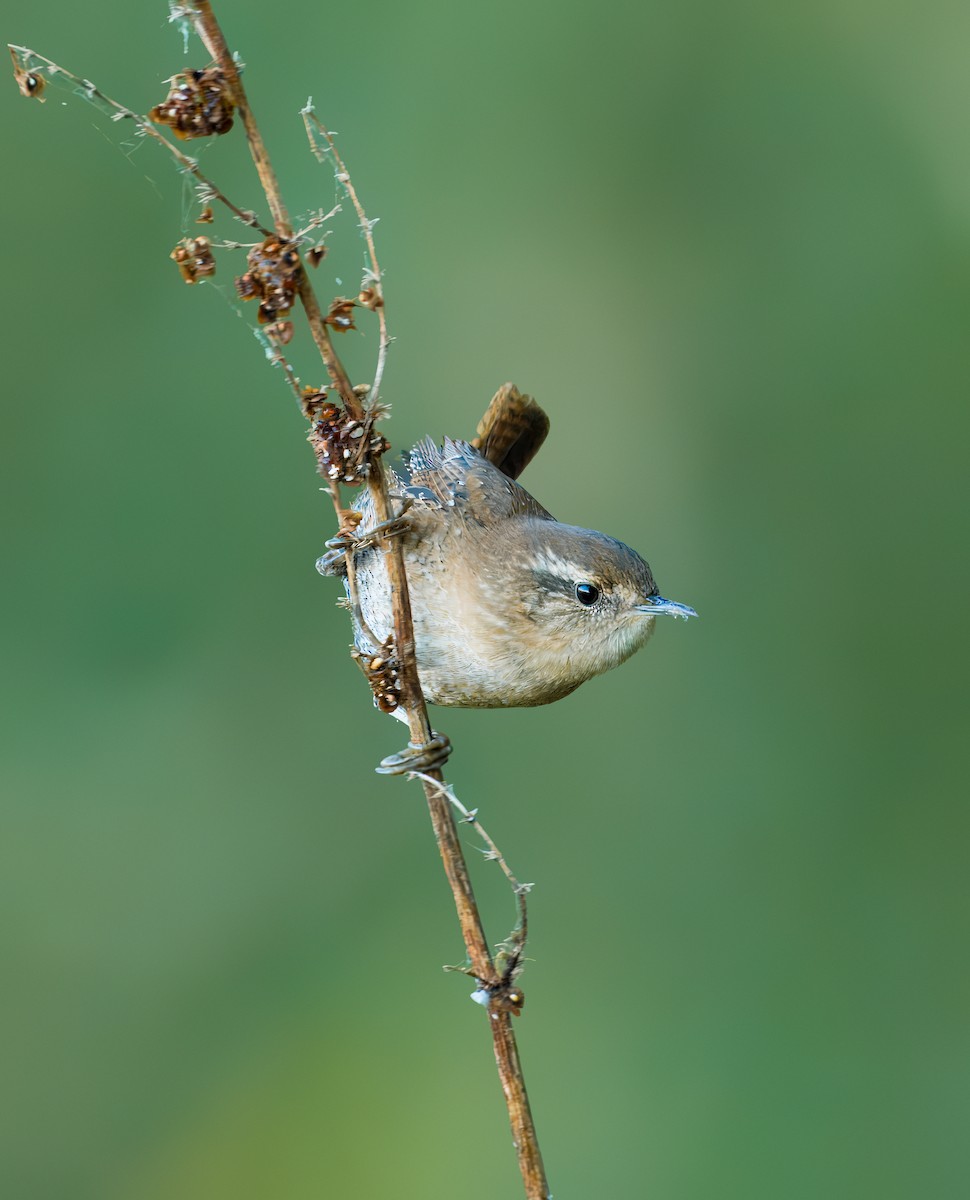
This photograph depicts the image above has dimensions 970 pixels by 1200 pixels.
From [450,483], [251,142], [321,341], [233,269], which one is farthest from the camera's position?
[233,269]

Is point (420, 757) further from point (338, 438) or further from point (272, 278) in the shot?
point (272, 278)

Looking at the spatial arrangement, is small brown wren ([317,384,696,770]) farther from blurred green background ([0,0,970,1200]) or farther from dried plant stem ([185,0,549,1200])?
blurred green background ([0,0,970,1200])

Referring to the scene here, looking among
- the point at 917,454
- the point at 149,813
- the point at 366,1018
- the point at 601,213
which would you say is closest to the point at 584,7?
the point at 601,213

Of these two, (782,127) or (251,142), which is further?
(782,127)

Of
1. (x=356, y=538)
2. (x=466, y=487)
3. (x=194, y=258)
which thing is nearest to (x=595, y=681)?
(x=466, y=487)

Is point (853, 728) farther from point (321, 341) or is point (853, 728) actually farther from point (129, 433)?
point (321, 341)

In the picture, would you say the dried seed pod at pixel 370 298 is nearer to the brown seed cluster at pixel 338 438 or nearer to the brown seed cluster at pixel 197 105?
the brown seed cluster at pixel 338 438
